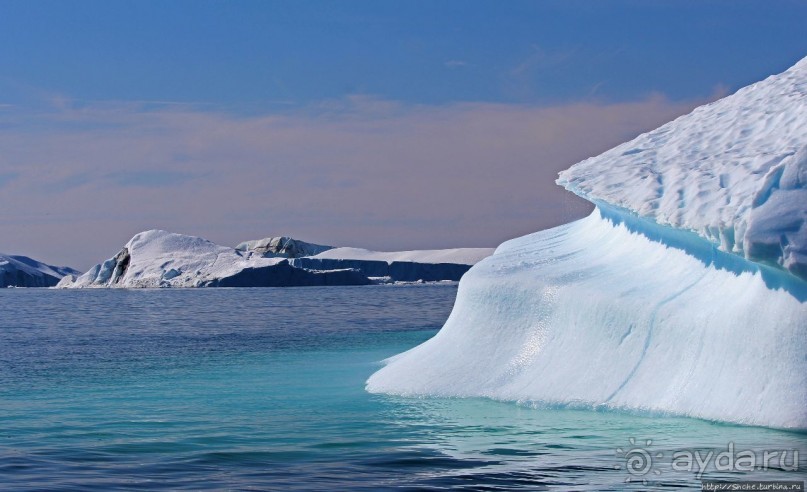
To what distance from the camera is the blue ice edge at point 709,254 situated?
9891 mm

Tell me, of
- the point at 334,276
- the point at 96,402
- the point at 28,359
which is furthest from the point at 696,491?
the point at 334,276

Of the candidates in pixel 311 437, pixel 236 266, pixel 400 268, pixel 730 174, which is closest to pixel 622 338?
pixel 730 174

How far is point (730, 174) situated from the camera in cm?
1127

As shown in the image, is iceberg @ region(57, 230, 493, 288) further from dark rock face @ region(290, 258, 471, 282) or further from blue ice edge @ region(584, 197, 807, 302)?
blue ice edge @ region(584, 197, 807, 302)

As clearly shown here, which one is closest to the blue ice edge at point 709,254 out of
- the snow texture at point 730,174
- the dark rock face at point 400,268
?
the snow texture at point 730,174

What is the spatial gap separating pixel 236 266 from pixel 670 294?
222ft

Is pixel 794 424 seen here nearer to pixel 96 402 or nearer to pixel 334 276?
pixel 96 402

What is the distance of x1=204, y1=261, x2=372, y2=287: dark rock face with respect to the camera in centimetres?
7394

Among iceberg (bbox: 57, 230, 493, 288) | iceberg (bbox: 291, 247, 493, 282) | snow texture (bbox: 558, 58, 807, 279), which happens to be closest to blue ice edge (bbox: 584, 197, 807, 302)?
snow texture (bbox: 558, 58, 807, 279)

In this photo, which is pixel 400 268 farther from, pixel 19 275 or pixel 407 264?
pixel 19 275

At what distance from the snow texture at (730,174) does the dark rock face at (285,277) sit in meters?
59.6

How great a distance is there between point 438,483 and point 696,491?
1.97 m

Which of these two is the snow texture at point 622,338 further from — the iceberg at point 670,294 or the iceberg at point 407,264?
the iceberg at point 407,264

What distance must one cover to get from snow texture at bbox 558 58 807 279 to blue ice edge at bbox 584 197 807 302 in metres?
0.29
